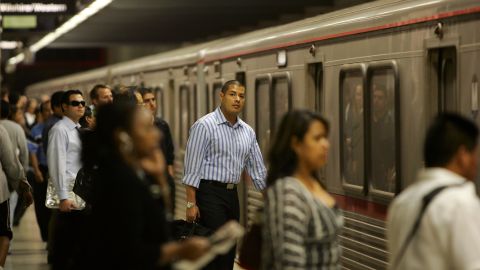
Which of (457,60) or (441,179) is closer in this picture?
(441,179)

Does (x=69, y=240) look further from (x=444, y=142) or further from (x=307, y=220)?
(x=444, y=142)

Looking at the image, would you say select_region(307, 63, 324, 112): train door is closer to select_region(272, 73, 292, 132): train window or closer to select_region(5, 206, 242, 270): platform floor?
select_region(272, 73, 292, 132): train window

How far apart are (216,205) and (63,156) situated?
129cm

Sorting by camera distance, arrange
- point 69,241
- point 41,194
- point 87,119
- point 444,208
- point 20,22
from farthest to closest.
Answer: point 20,22, point 41,194, point 87,119, point 69,241, point 444,208

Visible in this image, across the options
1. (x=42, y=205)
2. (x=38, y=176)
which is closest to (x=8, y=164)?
(x=38, y=176)

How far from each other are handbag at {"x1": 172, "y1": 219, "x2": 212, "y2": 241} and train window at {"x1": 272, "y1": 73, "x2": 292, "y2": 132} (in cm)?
218

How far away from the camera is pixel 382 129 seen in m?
9.36

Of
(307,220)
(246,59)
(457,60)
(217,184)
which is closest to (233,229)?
(307,220)

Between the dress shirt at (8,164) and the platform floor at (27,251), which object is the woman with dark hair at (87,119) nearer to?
the dress shirt at (8,164)

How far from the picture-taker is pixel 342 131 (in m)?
10.5

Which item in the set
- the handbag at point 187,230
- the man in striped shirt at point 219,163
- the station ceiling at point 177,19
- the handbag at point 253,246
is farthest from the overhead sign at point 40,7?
the handbag at point 253,246

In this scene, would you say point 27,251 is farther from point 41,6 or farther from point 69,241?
point 69,241

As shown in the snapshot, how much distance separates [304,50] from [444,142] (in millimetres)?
6458

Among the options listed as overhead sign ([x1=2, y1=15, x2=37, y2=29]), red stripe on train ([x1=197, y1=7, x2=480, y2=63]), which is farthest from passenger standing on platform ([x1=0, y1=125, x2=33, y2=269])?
overhead sign ([x1=2, y1=15, x2=37, y2=29])
